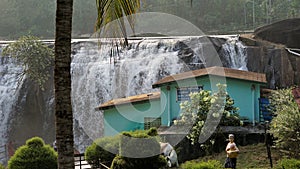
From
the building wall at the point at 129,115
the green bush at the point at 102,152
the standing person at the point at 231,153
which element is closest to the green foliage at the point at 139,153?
the standing person at the point at 231,153

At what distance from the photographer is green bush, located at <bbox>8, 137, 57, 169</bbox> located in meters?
16.6

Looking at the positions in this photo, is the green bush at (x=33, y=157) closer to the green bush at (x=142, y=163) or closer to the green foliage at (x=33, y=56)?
the green bush at (x=142, y=163)

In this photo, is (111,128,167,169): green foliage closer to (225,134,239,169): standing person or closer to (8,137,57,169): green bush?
(225,134,239,169): standing person

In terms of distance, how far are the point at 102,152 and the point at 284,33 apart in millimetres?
22441

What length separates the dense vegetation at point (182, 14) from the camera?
71125mm

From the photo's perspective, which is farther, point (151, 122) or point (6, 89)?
point (6, 89)

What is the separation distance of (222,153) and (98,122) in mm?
17286

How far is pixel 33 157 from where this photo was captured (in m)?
16.8

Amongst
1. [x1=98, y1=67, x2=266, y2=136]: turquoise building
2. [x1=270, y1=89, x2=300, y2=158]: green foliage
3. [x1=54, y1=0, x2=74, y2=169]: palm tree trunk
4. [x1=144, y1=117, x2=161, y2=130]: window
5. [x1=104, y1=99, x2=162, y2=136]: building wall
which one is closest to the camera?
[x1=54, y1=0, x2=74, y2=169]: palm tree trunk

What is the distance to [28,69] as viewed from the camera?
129 feet

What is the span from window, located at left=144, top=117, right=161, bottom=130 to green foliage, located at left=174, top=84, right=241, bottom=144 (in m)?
2.79

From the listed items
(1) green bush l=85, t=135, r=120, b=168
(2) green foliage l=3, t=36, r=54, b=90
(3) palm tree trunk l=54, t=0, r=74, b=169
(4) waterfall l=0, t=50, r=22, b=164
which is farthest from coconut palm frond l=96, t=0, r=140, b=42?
(2) green foliage l=3, t=36, r=54, b=90

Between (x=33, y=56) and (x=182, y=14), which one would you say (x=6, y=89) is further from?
(x=182, y=14)

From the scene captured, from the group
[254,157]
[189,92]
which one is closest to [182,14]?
[189,92]
